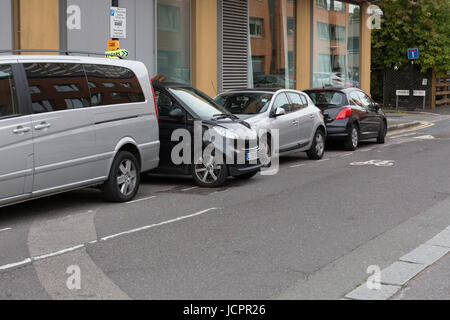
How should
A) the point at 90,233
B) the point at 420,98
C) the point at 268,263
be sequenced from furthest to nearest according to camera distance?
1. the point at 420,98
2. the point at 90,233
3. the point at 268,263

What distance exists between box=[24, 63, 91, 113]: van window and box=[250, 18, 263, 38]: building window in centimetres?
1313

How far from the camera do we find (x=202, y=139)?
10977mm

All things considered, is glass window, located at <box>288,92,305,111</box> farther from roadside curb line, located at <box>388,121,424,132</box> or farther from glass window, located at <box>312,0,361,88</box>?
glass window, located at <box>312,0,361,88</box>

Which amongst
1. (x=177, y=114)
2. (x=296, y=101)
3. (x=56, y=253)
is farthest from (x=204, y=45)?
(x=56, y=253)

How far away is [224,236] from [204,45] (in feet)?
40.6

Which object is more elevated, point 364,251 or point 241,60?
point 241,60

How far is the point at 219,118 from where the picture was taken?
Result: 11430 millimetres

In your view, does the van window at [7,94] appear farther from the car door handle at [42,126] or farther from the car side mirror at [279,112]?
the car side mirror at [279,112]

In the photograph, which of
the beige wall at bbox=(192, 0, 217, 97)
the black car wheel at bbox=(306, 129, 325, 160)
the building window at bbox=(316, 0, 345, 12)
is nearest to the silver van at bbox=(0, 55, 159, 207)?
the black car wheel at bbox=(306, 129, 325, 160)

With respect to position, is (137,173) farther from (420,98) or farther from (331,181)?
(420,98)

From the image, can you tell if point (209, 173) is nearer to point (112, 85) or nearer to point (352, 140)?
point (112, 85)

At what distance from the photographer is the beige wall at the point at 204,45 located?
62.3 feet

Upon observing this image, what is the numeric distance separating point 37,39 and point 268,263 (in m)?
9.42
